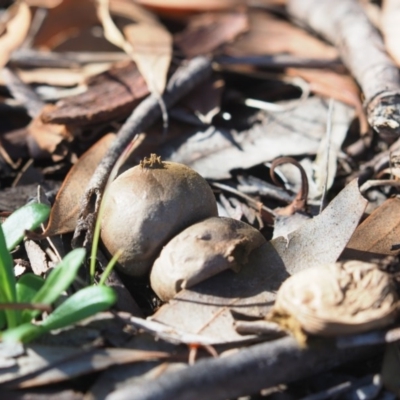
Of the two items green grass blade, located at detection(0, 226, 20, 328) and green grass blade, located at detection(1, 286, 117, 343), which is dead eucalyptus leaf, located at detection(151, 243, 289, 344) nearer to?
green grass blade, located at detection(1, 286, 117, 343)

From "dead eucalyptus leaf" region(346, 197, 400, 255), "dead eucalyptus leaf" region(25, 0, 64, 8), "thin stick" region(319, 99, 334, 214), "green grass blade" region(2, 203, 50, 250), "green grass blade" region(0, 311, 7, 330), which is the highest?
"dead eucalyptus leaf" region(25, 0, 64, 8)

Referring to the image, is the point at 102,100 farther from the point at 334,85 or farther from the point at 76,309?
the point at 76,309

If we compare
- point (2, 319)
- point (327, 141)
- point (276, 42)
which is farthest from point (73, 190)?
point (276, 42)

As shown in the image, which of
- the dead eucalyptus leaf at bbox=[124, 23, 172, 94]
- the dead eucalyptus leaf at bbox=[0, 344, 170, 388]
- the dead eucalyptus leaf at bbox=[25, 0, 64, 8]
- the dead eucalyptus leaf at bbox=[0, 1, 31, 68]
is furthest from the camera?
the dead eucalyptus leaf at bbox=[25, 0, 64, 8]

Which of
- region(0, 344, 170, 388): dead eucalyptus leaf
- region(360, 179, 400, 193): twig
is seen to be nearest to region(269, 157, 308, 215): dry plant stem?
region(360, 179, 400, 193): twig

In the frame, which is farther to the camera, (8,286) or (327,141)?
(327,141)

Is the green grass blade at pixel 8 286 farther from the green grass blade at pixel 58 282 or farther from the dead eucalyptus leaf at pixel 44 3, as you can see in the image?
the dead eucalyptus leaf at pixel 44 3
